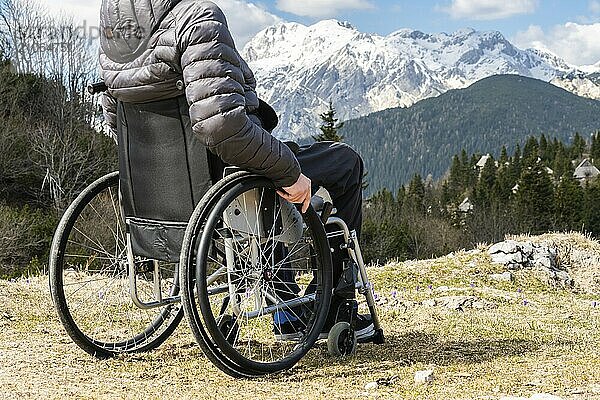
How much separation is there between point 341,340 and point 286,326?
1.07 feet

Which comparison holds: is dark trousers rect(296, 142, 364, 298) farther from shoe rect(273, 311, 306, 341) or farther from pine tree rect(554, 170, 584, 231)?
pine tree rect(554, 170, 584, 231)

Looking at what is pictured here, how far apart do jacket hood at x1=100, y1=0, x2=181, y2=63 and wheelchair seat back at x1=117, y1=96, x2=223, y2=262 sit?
0.26 m

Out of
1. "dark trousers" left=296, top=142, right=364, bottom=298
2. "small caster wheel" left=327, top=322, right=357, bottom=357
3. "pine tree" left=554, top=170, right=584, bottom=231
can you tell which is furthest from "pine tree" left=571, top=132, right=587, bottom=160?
"small caster wheel" left=327, top=322, right=357, bottom=357

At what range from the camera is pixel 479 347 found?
4746mm

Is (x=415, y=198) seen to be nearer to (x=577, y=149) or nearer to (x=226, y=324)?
(x=577, y=149)

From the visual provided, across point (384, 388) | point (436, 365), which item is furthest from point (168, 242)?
point (436, 365)

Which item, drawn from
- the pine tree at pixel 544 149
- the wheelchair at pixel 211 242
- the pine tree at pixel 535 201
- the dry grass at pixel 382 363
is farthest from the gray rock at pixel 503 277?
the pine tree at pixel 544 149

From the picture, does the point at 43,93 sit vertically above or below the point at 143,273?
above

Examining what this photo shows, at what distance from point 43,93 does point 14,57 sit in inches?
101

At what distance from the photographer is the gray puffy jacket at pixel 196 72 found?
344 centimetres

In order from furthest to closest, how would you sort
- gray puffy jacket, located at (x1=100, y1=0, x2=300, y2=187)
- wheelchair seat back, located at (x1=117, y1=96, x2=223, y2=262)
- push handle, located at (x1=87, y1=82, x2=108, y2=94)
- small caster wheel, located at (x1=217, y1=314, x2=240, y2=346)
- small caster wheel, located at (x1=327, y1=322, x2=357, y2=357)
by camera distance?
small caster wheel, located at (x1=327, y1=322, x2=357, y2=357) → small caster wheel, located at (x1=217, y1=314, x2=240, y2=346) → push handle, located at (x1=87, y1=82, x2=108, y2=94) → wheelchair seat back, located at (x1=117, y1=96, x2=223, y2=262) → gray puffy jacket, located at (x1=100, y1=0, x2=300, y2=187)

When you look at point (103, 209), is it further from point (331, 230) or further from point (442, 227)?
point (442, 227)

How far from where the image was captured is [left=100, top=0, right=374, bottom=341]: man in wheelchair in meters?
3.44

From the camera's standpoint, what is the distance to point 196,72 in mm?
3424
